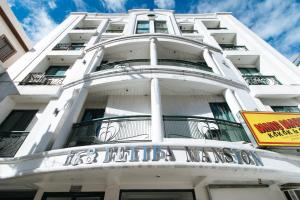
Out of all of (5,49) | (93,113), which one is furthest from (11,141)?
(5,49)

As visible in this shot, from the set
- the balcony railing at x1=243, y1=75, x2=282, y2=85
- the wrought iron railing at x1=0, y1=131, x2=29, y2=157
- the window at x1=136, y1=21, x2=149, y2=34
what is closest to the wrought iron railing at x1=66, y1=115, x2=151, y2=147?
the wrought iron railing at x1=0, y1=131, x2=29, y2=157

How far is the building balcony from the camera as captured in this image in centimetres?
685

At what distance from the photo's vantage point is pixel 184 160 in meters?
5.01

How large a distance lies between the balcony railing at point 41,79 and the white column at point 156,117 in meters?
5.13

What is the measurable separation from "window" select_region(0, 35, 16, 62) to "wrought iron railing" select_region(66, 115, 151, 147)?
32.3 ft

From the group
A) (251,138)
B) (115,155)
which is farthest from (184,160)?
(251,138)

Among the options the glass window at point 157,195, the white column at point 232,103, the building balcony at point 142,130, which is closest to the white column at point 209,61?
the white column at point 232,103

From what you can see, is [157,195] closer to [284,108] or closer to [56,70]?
[284,108]

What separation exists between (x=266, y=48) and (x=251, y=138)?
8.84m

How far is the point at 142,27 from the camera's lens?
15.0 metres

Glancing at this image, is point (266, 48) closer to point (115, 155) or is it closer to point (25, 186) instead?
point (115, 155)

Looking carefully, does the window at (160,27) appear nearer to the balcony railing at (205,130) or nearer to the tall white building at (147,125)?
the tall white building at (147,125)

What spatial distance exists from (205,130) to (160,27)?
10.3m

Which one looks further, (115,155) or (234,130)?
(234,130)
